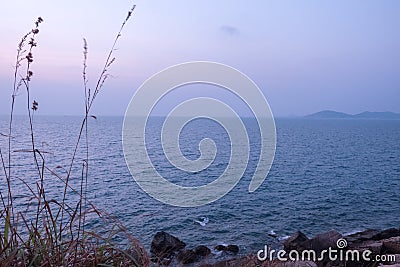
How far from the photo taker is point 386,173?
44375 millimetres

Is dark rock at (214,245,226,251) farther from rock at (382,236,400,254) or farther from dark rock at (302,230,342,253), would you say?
rock at (382,236,400,254)

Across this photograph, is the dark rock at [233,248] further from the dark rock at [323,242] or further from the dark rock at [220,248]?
the dark rock at [323,242]

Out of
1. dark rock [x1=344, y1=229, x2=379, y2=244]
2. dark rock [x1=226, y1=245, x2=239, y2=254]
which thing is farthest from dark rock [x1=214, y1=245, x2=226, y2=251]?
dark rock [x1=344, y1=229, x2=379, y2=244]

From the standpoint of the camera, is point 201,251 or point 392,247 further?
point 201,251

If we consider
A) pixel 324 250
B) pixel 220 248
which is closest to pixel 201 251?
pixel 220 248

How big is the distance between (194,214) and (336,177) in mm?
23603

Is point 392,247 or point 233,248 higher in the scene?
point 392,247

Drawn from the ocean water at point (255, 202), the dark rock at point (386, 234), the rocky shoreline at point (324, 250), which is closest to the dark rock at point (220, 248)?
the rocky shoreline at point (324, 250)

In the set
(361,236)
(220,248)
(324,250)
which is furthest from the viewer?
(361,236)

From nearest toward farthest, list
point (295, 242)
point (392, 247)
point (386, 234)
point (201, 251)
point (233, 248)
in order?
1. point (392, 247)
2. point (295, 242)
3. point (201, 251)
4. point (233, 248)
5. point (386, 234)

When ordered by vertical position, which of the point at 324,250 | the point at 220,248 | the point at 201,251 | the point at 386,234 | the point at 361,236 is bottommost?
the point at 220,248

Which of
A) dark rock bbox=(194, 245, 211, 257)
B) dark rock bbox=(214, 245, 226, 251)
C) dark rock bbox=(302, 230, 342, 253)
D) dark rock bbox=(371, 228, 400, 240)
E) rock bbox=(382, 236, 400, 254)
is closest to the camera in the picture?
rock bbox=(382, 236, 400, 254)

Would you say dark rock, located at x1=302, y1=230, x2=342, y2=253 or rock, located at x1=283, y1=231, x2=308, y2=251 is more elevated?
dark rock, located at x1=302, y1=230, x2=342, y2=253

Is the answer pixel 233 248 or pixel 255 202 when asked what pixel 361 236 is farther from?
pixel 255 202
